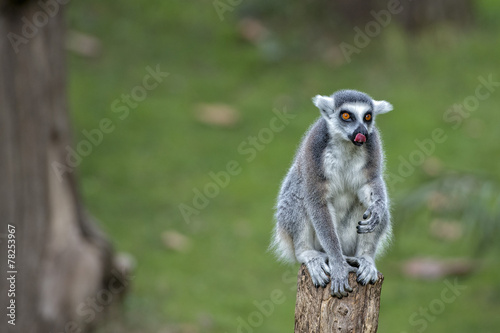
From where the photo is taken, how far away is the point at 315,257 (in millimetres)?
4938

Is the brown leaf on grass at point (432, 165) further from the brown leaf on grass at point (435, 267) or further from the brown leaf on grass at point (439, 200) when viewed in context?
the brown leaf on grass at point (439, 200)

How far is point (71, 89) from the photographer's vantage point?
41.0 feet

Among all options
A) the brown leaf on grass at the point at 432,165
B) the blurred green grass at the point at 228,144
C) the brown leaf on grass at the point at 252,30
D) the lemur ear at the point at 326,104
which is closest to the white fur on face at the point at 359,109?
the lemur ear at the point at 326,104

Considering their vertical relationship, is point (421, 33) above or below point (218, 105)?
above

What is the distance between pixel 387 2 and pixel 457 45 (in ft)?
4.87

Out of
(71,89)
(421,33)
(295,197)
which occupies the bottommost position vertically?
(295,197)

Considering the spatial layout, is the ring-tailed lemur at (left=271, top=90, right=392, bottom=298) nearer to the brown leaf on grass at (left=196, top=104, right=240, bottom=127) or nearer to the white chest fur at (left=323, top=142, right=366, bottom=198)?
the white chest fur at (left=323, top=142, right=366, bottom=198)

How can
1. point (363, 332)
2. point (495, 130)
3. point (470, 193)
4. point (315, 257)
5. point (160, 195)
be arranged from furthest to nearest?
point (495, 130) → point (160, 195) → point (470, 193) → point (315, 257) → point (363, 332)

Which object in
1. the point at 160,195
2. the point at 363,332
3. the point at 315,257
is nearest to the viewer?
the point at 363,332

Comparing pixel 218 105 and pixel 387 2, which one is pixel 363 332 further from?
pixel 387 2

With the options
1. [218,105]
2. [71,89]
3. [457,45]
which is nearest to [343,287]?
[218,105]

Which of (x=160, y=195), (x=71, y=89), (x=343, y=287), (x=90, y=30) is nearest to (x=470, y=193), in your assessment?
(x=343, y=287)

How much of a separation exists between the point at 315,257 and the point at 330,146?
702 mm

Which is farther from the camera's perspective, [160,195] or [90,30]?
[90,30]
